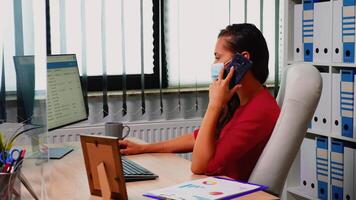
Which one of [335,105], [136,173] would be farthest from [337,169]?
[136,173]

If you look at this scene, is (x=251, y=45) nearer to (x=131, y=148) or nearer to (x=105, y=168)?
(x=131, y=148)

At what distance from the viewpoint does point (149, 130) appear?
3.51 metres

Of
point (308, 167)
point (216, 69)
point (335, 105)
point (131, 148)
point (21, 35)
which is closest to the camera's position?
point (21, 35)

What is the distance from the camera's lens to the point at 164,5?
350 cm

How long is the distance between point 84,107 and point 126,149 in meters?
0.45

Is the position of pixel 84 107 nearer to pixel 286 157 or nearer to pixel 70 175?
pixel 70 175

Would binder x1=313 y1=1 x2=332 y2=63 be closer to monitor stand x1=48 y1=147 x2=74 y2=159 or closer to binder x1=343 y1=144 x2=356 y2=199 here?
binder x1=343 y1=144 x2=356 y2=199

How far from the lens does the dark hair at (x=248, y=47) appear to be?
214cm

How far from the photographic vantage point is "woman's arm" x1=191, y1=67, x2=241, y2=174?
193cm

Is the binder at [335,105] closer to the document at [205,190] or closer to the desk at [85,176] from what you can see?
the desk at [85,176]

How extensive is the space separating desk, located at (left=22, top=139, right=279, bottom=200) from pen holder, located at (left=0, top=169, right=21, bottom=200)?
0.04 meters

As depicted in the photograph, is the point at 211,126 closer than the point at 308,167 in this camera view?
Yes

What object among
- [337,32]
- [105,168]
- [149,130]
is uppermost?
[337,32]

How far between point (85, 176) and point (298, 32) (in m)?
1.73
